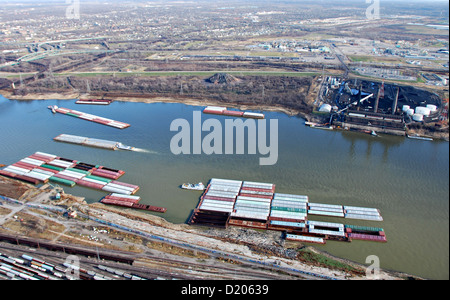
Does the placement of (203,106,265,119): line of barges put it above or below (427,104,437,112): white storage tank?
below

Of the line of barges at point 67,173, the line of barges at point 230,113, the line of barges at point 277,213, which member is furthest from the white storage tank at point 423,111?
the line of barges at point 67,173

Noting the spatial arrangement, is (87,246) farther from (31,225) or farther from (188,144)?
(188,144)

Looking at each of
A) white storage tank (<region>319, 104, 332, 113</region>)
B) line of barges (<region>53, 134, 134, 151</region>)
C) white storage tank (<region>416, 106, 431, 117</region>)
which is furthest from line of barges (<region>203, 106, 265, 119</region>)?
white storage tank (<region>416, 106, 431, 117</region>)

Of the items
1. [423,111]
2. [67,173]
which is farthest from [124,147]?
[423,111]

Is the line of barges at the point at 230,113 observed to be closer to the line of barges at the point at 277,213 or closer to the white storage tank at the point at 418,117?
the line of barges at the point at 277,213

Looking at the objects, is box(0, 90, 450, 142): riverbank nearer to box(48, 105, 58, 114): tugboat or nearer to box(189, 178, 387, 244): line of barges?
box(48, 105, 58, 114): tugboat

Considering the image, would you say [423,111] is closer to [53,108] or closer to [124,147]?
[124,147]
